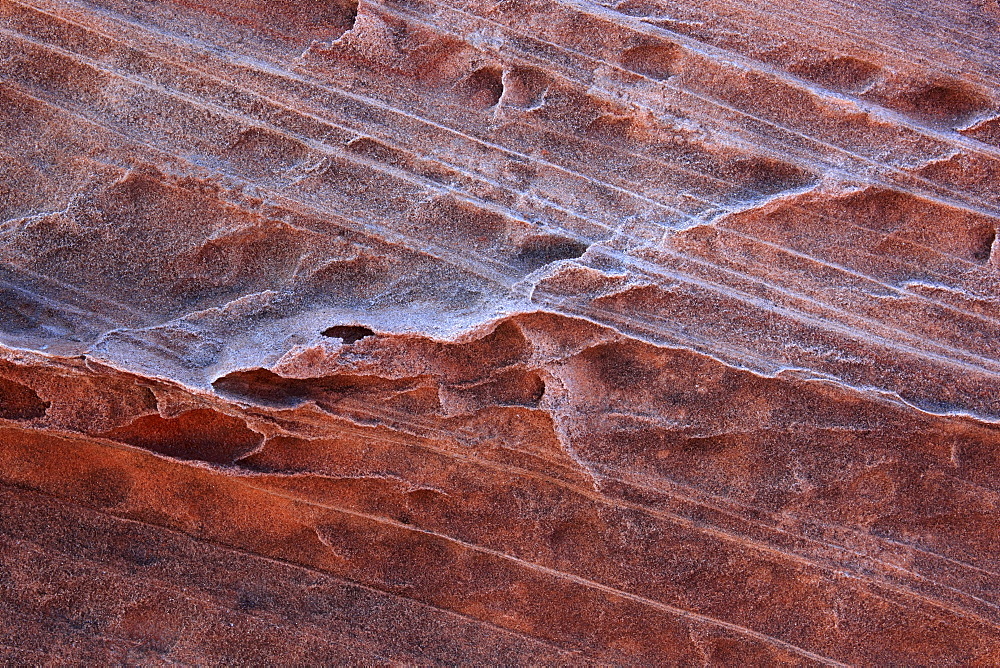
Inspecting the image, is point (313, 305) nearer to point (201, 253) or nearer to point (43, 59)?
point (201, 253)

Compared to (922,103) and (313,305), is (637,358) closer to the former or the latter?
(313,305)

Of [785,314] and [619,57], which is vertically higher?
[619,57]

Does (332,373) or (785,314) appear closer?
(332,373)

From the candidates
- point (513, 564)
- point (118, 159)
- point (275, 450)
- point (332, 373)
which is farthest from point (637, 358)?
point (118, 159)

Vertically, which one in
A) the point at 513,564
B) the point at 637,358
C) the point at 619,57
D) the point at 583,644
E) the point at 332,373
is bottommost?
the point at 583,644

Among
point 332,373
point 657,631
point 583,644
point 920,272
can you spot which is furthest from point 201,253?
point 920,272

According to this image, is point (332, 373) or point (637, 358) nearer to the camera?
point (332, 373)
